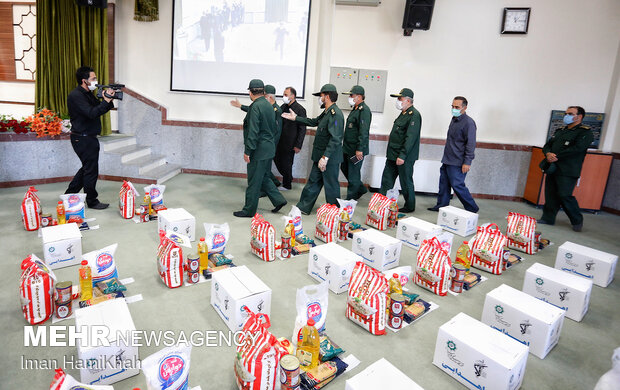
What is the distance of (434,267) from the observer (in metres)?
2.88

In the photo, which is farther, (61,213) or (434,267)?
(61,213)

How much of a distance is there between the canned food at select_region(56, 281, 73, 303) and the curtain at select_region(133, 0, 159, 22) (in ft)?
16.4

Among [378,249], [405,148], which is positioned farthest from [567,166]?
[378,249]

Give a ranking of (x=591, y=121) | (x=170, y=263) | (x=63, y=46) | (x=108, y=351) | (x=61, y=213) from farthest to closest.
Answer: (x=591, y=121) < (x=63, y=46) < (x=61, y=213) < (x=170, y=263) < (x=108, y=351)

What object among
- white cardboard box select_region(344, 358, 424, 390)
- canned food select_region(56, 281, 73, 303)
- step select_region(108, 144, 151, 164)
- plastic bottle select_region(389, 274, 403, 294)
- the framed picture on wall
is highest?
the framed picture on wall

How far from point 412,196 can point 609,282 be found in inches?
87.9

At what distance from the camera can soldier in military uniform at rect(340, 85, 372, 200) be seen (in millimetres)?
4707

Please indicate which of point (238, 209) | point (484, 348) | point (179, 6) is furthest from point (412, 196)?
point (179, 6)

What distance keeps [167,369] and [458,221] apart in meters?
3.59

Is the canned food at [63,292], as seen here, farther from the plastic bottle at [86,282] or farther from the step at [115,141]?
the step at [115,141]

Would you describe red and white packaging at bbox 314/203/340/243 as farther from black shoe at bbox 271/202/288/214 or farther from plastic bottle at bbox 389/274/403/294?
plastic bottle at bbox 389/274/403/294

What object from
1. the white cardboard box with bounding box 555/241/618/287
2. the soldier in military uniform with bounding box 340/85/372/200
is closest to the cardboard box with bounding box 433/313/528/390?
the white cardboard box with bounding box 555/241/618/287

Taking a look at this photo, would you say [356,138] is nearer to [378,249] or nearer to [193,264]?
[378,249]

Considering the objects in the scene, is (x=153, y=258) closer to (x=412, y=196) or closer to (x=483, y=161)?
(x=412, y=196)
